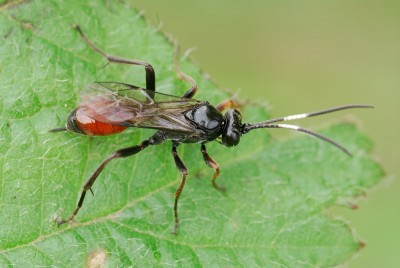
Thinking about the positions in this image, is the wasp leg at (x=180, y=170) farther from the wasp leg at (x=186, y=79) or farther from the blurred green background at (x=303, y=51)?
the blurred green background at (x=303, y=51)

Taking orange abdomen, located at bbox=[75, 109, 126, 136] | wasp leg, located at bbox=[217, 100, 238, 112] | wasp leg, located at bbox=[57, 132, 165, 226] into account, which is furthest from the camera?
wasp leg, located at bbox=[217, 100, 238, 112]

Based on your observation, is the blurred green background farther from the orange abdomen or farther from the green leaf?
the orange abdomen

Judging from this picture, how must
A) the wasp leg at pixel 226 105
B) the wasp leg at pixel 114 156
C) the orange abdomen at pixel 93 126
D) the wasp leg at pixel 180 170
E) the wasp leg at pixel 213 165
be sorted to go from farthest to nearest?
the wasp leg at pixel 226 105, the wasp leg at pixel 213 165, the wasp leg at pixel 180 170, the orange abdomen at pixel 93 126, the wasp leg at pixel 114 156

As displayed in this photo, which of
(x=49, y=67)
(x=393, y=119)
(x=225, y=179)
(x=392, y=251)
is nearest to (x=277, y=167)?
(x=225, y=179)

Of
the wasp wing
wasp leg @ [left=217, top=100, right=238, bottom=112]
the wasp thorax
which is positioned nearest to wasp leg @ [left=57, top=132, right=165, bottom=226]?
the wasp wing

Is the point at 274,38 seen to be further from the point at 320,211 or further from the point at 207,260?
the point at 207,260

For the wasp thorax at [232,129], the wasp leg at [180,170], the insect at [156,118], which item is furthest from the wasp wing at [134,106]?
the wasp thorax at [232,129]

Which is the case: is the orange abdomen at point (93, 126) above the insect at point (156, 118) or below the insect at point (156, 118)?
below
